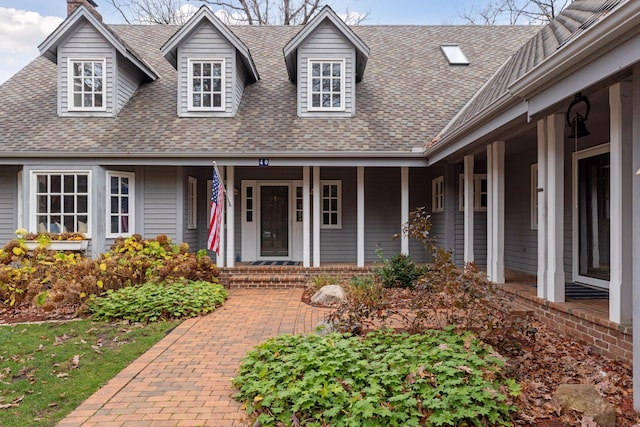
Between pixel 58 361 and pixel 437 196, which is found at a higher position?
pixel 437 196

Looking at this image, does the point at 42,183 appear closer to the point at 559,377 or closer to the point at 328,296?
the point at 328,296

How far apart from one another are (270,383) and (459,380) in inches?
59.4

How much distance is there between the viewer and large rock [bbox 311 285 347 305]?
706 cm

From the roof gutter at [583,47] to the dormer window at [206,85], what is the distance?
732cm

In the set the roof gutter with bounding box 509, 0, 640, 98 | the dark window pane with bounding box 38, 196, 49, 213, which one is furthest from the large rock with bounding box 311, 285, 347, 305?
the dark window pane with bounding box 38, 196, 49, 213

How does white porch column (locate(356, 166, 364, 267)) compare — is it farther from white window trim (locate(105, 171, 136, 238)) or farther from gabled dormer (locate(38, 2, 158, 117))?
gabled dormer (locate(38, 2, 158, 117))

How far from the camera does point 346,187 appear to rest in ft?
35.3

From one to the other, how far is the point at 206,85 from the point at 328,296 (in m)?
6.08

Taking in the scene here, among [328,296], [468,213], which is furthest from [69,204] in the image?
[468,213]

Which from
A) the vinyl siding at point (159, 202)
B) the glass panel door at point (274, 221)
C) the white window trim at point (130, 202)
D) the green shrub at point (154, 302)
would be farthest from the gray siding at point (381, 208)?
the white window trim at point (130, 202)

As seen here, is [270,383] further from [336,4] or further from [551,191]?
[336,4]

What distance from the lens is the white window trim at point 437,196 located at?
1011 centimetres

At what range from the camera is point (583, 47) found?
340cm

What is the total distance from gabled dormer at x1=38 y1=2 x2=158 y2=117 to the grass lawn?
228 inches
